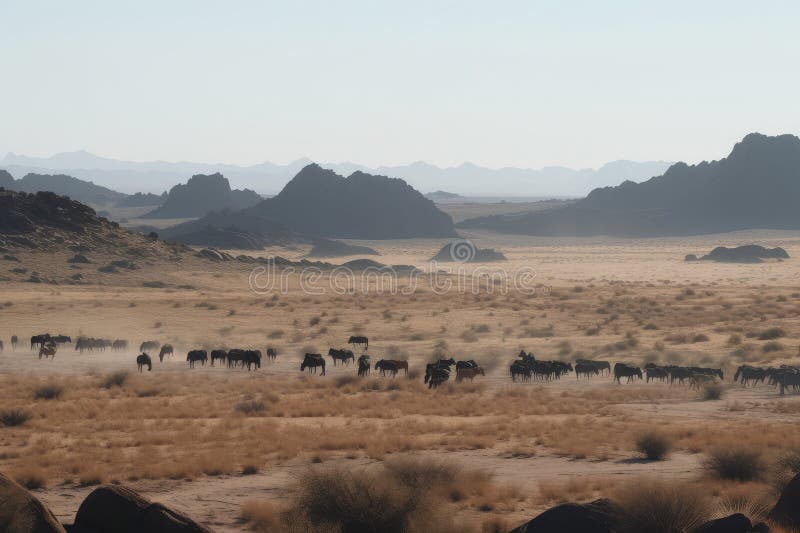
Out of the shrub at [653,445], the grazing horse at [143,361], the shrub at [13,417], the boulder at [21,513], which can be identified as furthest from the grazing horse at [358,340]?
the boulder at [21,513]

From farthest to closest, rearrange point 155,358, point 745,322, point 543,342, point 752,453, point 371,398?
point 745,322 → point 543,342 → point 155,358 → point 371,398 → point 752,453

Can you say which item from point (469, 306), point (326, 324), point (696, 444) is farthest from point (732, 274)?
point (696, 444)

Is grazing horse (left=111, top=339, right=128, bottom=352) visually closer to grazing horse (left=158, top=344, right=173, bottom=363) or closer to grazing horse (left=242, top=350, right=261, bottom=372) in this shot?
grazing horse (left=158, top=344, right=173, bottom=363)

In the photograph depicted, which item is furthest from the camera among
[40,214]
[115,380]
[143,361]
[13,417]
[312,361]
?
A: [40,214]

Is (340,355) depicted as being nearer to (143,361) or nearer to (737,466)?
(143,361)

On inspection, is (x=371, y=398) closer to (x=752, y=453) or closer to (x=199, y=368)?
(x=199, y=368)

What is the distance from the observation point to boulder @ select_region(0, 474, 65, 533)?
11.2 meters

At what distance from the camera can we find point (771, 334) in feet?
160

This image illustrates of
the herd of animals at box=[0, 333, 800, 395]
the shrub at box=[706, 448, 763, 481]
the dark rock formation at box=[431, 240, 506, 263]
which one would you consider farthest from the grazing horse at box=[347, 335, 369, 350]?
the dark rock formation at box=[431, 240, 506, 263]

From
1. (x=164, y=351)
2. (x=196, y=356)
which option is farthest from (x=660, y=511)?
(x=164, y=351)

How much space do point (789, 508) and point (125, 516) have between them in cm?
941

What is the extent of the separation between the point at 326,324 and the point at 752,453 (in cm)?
4181

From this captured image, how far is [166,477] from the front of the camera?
18.7 metres

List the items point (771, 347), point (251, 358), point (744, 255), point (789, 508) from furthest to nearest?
point (744, 255) → point (771, 347) → point (251, 358) → point (789, 508)
